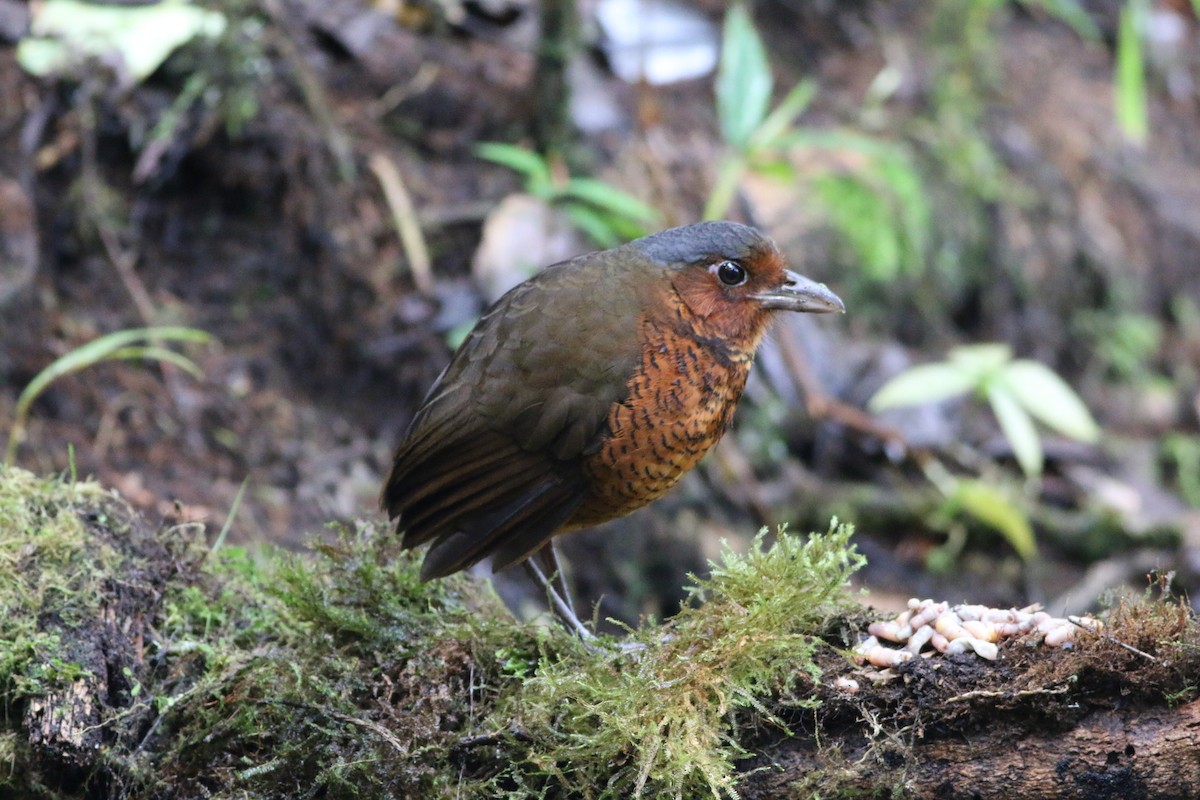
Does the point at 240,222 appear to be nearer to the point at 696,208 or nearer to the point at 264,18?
the point at 264,18

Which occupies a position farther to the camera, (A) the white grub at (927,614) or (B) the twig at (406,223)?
(B) the twig at (406,223)

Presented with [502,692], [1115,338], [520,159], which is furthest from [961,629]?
[1115,338]

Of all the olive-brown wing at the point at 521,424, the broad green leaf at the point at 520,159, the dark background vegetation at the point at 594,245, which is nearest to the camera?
the olive-brown wing at the point at 521,424

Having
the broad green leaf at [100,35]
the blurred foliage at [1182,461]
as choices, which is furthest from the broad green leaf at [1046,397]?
the broad green leaf at [100,35]

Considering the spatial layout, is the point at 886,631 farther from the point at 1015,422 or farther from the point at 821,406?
the point at 1015,422

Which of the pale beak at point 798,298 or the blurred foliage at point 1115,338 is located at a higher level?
the pale beak at point 798,298

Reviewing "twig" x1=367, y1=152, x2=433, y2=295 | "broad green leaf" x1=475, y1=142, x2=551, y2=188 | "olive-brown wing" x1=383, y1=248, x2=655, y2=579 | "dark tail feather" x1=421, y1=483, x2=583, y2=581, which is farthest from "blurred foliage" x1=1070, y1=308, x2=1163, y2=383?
"dark tail feather" x1=421, y1=483, x2=583, y2=581

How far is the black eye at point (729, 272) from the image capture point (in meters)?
3.40

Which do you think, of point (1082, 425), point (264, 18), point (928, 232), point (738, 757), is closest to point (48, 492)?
point (738, 757)

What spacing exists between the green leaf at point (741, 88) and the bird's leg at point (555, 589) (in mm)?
2707

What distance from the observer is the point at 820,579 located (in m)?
2.52

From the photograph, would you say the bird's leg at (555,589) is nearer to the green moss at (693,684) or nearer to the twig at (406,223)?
the green moss at (693,684)

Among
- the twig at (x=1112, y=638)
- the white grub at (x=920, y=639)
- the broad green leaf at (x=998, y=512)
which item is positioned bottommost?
the broad green leaf at (x=998, y=512)

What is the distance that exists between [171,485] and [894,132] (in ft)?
15.5
